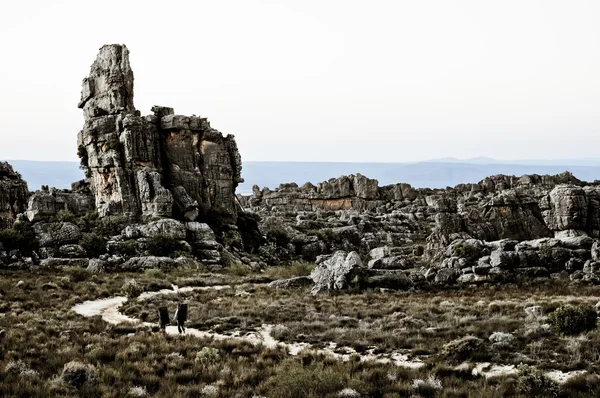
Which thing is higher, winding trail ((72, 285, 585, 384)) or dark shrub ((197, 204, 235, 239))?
dark shrub ((197, 204, 235, 239))

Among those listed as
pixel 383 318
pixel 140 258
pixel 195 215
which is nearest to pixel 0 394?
pixel 383 318

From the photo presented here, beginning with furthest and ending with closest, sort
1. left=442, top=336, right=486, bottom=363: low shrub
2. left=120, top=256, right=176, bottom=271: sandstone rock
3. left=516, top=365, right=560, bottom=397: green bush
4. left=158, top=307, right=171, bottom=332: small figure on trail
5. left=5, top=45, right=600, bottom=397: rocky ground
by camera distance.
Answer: left=120, top=256, right=176, bottom=271: sandstone rock → left=158, top=307, right=171, bottom=332: small figure on trail → left=442, top=336, right=486, bottom=363: low shrub → left=5, top=45, right=600, bottom=397: rocky ground → left=516, top=365, right=560, bottom=397: green bush

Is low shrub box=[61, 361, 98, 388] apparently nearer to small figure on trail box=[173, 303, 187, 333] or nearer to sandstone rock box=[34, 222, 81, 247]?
small figure on trail box=[173, 303, 187, 333]

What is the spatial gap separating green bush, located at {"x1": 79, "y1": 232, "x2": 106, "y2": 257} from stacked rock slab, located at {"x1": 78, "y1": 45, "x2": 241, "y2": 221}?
18.2 ft

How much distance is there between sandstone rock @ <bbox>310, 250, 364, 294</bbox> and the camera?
107 feet

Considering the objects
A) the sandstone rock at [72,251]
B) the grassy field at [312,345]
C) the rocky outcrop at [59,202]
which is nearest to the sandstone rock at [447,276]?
the grassy field at [312,345]

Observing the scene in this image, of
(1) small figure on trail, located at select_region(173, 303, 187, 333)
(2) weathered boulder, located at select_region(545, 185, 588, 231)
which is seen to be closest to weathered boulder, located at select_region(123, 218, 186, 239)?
(1) small figure on trail, located at select_region(173, 303, 187, 333)

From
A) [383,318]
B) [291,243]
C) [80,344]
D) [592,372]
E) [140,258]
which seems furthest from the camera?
[291,243]

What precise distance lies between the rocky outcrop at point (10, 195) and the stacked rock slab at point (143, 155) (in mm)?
7067

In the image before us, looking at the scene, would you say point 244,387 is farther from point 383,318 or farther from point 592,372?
point 383,318

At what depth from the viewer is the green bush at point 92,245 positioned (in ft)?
157

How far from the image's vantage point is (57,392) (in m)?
12.4

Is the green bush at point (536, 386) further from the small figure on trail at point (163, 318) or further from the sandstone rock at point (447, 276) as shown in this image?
the sandstone rock at point (447, 276)

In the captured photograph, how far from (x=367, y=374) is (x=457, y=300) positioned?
14.3 meters
